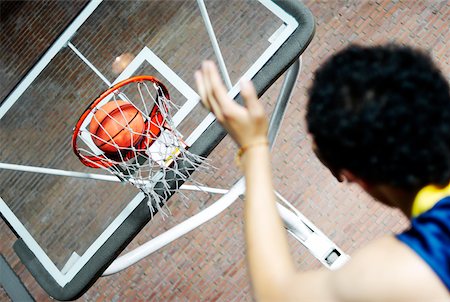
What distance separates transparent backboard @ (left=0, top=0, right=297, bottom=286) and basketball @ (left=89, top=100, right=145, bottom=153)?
234 mm

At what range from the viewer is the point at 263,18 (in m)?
2.80

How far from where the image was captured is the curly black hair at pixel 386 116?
3.12 feet

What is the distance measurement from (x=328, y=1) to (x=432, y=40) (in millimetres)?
963

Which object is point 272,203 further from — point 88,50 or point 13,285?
point 88,50

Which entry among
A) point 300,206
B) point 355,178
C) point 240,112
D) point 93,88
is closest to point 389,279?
point 355,178

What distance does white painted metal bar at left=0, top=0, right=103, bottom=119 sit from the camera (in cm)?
269

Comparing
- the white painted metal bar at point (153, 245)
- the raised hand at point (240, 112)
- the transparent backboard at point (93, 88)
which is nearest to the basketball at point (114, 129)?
the transparent backboard at point (93, 88)

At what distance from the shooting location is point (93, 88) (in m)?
3.97

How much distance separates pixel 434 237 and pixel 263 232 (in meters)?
0.33

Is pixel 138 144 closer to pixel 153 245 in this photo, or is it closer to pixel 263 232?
pixel 153 245

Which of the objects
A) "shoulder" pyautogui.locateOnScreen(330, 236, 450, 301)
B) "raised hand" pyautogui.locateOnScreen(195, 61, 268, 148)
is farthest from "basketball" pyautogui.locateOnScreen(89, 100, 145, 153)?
"shoulder" pyautogui.locateOnScreen(330, 236, 450, 301)

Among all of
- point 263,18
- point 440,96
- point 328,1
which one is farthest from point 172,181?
point 328,1

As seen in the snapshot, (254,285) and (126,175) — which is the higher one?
(254,285)

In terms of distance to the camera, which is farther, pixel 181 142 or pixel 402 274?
pixel 181 142
